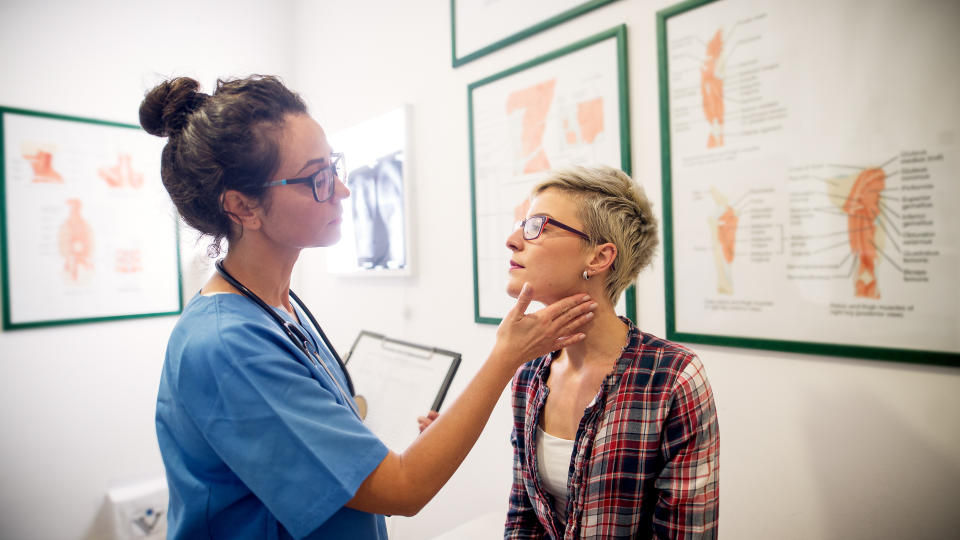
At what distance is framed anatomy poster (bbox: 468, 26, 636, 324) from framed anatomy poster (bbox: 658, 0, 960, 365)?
174mm

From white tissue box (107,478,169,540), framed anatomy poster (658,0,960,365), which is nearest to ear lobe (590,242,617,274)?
framed anatomy poster (658,0,960,365)

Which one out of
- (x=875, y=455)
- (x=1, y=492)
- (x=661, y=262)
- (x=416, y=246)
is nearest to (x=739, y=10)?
(x=661, y=262)

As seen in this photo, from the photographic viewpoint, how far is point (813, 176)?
1.20 meters

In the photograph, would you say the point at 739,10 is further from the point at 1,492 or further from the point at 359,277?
the point at 1,492

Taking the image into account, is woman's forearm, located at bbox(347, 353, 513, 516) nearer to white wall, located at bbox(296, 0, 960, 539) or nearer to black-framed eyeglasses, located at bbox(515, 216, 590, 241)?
black-framed eyeglasses, located at bbox(515, 216, 590, 241)

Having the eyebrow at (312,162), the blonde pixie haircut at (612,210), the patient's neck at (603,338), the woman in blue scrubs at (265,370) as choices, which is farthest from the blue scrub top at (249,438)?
the blonde pixie haircut at (612,210)

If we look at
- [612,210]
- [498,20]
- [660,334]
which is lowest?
[660,334]

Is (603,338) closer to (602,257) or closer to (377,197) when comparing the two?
(602,257)

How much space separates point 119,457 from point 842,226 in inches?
131

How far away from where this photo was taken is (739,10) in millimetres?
1302

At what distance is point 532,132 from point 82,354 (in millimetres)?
2529

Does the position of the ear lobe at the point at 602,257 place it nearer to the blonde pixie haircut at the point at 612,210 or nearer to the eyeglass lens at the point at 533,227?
the blonde pixie haircut at the point at 612,210

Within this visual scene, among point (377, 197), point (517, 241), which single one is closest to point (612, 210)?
point (517, 241)

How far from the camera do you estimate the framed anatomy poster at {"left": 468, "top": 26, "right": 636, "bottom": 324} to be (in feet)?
5.19
